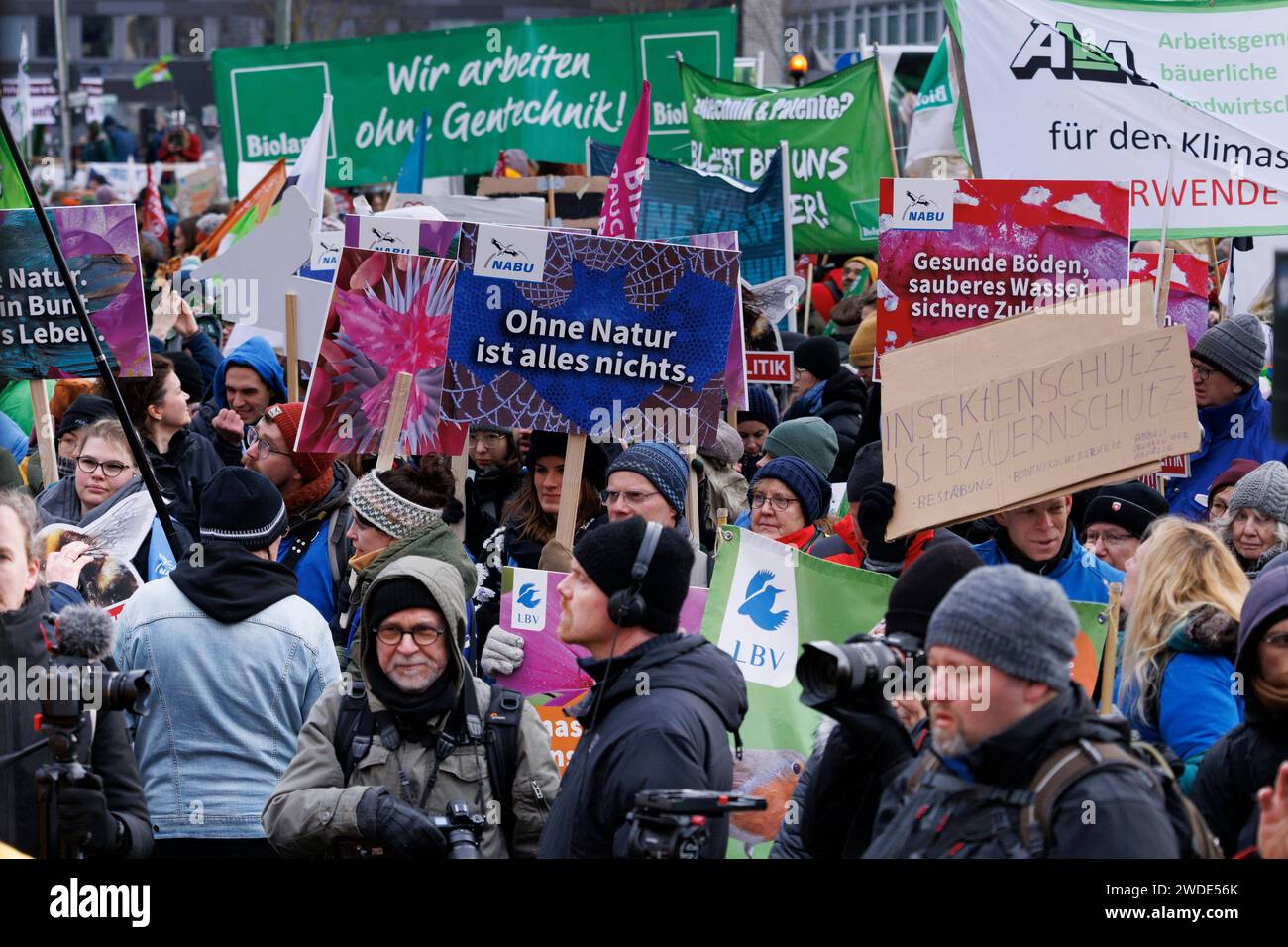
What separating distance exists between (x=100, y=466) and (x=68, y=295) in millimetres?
736

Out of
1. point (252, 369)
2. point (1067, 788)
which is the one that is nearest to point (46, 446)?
point (252, 369)

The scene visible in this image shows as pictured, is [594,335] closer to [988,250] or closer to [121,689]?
[988,250]

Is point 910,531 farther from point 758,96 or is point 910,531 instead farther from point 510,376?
point 758,96

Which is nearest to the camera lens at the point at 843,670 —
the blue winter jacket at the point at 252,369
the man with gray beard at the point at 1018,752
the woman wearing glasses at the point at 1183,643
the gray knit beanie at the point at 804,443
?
the man with gray beard at the point at 1018,752

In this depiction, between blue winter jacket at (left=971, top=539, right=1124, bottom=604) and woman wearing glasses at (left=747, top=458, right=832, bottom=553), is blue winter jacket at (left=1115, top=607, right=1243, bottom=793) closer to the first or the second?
blue winter jacket at (left=971, top=539, right=1124, bottom=604)

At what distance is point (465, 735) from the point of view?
13.0ft

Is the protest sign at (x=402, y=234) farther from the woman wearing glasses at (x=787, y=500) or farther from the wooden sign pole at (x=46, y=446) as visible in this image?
the woman wearing glasses at (x=787, y=500)

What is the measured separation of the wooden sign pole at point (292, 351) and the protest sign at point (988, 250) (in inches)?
96.1

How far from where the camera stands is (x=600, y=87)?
1288cm

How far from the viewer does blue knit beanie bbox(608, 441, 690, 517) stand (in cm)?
530

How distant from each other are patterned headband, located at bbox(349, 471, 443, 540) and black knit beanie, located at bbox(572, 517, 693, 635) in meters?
1.54

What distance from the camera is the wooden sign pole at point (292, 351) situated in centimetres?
723

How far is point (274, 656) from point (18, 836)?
103 cm

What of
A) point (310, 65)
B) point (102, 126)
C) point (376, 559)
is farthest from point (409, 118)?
point (102, 126)
